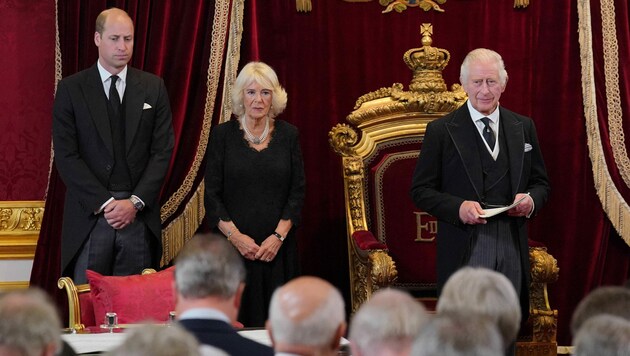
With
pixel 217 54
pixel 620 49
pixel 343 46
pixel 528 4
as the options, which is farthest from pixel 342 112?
pixel 620 49

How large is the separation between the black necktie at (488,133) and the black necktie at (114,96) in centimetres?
174

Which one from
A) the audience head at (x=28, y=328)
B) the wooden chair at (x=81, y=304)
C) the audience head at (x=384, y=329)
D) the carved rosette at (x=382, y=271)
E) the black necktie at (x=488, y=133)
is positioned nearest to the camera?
the audience head at (x=28, y=328)

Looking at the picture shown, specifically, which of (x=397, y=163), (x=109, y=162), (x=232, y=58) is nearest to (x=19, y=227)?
(x=109, y=162)

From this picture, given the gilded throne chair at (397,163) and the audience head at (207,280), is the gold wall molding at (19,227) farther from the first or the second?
the audience head at (207,280)

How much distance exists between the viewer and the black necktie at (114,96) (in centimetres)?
543

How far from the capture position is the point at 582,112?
6.38m

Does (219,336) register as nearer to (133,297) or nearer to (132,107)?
(133,297)

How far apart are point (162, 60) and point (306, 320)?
3.79m

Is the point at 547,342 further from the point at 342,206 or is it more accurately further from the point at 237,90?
the point at 237,90

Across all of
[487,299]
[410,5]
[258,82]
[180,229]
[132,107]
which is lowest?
[487,299]

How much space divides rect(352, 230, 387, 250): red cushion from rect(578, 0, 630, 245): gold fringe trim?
55.9 inches

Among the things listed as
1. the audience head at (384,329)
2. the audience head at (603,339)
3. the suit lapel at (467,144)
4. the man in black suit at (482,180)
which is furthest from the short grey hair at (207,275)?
the suit lapel at (467,144)

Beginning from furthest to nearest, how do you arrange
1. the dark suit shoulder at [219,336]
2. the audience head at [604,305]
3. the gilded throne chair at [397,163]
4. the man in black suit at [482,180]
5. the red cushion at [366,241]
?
the gilded throne chair at [397,163] < the red cushion at [366,241] < the man in black suit at [482,180] < the dark suit shoulder at [219,336] < the audience head at [604,305]

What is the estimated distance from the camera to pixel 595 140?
629 centimetres
